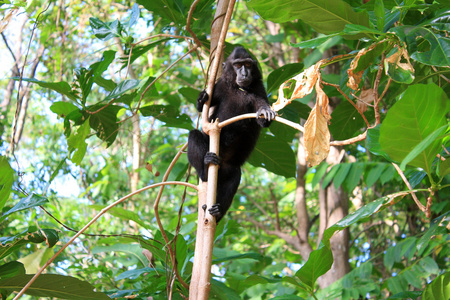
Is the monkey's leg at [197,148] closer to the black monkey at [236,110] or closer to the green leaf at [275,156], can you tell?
the black monkey at [236,110]

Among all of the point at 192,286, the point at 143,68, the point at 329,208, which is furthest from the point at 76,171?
the point at 192,286

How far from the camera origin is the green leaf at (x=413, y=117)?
152 centimetres

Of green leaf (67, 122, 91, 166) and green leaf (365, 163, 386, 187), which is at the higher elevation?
green leaf (365, 163, 386, 187)

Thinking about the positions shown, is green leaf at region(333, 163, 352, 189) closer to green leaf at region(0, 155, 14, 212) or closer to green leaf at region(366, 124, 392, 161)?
green leaf at region(366, 124, 392, 161)

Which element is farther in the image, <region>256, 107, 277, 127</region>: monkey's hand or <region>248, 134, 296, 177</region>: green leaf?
<region>248, 134, 296, 177</region>: green leaf

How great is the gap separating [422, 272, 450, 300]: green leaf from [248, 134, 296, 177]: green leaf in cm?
128

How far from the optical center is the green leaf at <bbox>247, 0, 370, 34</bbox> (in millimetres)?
2111

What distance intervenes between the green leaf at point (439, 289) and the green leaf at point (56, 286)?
1.66 metres

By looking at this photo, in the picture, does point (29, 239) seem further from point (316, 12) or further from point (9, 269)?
point (316, 12)

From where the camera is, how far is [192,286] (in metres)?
1.94

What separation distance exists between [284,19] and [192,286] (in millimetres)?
1360

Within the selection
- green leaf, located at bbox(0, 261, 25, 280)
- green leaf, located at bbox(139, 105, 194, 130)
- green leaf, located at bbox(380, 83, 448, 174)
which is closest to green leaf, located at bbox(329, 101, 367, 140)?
green leaf, located at bbox(139, 105, 194, 130)

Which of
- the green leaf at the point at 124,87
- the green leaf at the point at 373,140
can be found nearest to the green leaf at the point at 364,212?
the green leaf at the point at 373,140

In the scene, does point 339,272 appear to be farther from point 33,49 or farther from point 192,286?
point 33,49
